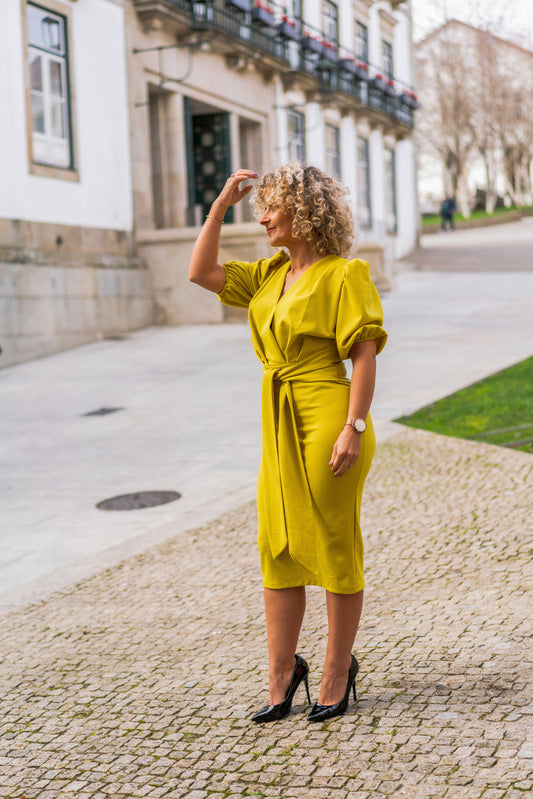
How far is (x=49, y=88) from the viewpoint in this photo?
17.8 meters

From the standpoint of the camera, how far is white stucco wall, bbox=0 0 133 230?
16.5 metres

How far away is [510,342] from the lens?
46.1 feet

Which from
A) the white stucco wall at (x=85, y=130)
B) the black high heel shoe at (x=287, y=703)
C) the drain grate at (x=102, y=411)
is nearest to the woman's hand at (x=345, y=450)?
the black high heel shoe at (x=287, y=703)

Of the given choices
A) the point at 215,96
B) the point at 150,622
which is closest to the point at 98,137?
the point at 215,96

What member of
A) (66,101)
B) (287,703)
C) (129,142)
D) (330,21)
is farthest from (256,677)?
(330,21)

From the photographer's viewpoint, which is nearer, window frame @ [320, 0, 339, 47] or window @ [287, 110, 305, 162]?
window @ [287, 110, 305, 162]

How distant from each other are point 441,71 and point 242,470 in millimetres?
54982

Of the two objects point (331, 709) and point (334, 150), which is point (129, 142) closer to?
point (334, 150)

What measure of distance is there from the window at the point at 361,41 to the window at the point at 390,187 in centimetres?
386

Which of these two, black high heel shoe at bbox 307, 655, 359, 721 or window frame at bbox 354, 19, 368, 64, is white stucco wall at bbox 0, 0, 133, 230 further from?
window frame at bbox 354, 19, 368, 64

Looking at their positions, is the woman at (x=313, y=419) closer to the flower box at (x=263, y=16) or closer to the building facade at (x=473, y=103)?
the flower box at (x=263, y=16)

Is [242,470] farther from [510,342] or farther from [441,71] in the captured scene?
[441,71]

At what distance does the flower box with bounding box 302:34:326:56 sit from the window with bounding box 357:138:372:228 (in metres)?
5.53

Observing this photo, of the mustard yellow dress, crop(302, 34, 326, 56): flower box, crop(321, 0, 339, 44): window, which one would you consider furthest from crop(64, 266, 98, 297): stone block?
crop(321, 0, 339, 44): window
